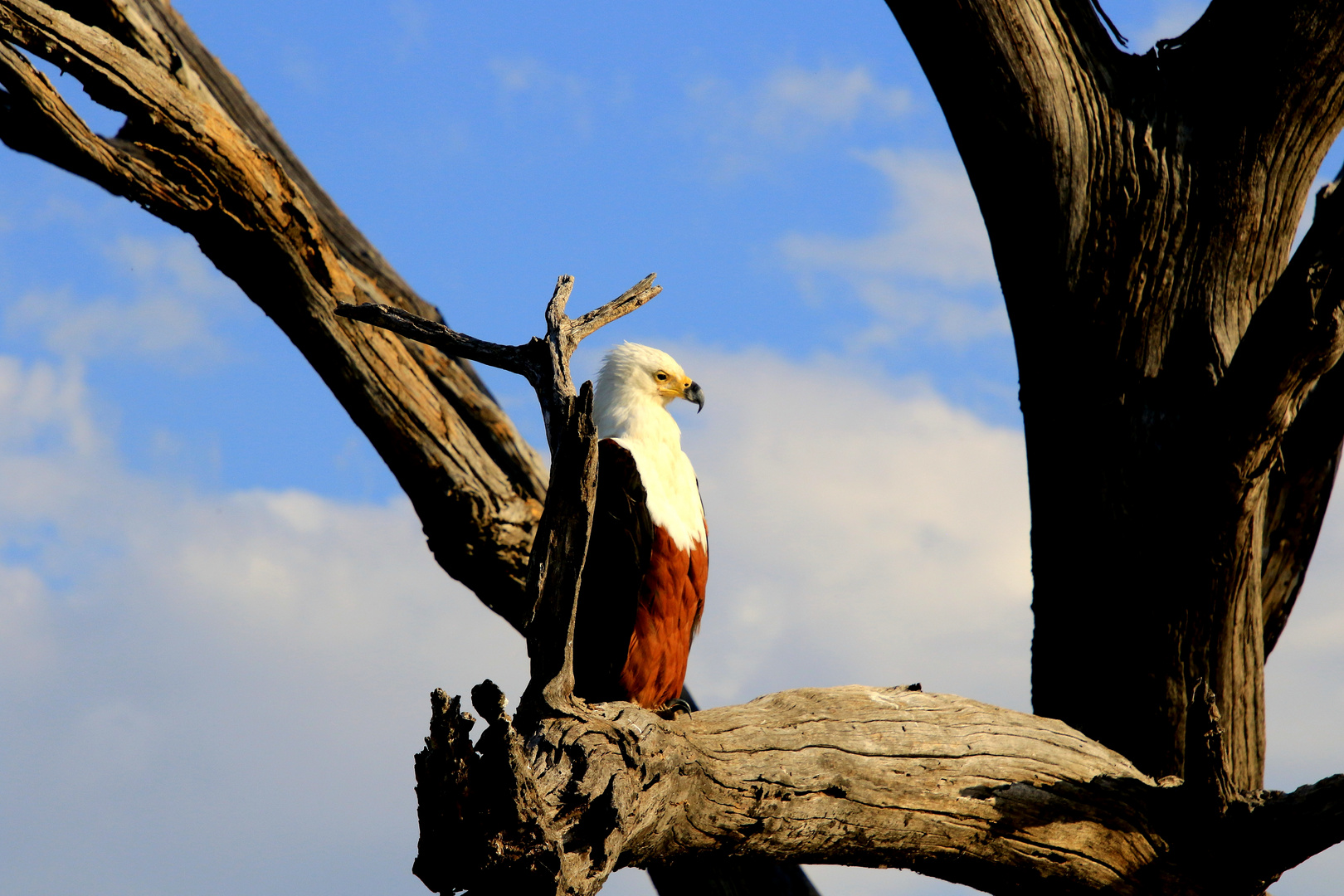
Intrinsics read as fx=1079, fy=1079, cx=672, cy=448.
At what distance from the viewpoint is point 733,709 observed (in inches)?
132

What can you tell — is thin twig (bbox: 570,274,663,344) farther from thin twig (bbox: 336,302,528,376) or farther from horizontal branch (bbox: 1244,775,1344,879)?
horizontal branch (bbox: 1244,775,1344,879)

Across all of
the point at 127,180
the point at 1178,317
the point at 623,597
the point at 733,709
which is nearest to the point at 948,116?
the point at 1178,317

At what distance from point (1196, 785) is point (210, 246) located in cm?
445

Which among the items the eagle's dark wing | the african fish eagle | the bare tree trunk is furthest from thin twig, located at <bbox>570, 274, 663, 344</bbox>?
the bare tree trunk

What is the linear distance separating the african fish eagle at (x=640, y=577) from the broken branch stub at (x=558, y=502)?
0.92m

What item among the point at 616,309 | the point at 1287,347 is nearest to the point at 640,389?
the point at 616,309

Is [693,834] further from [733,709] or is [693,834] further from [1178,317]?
[1178,317]

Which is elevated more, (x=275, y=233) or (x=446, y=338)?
(x=275, y=233)

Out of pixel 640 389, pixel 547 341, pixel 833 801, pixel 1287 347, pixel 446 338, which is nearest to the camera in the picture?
pixel 547 341

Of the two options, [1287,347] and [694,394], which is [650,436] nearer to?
[694,394]

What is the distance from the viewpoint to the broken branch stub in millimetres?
2645

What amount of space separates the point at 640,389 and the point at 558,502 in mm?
2043

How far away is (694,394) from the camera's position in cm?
480

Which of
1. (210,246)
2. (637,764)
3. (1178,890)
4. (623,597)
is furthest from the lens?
(210,246)
